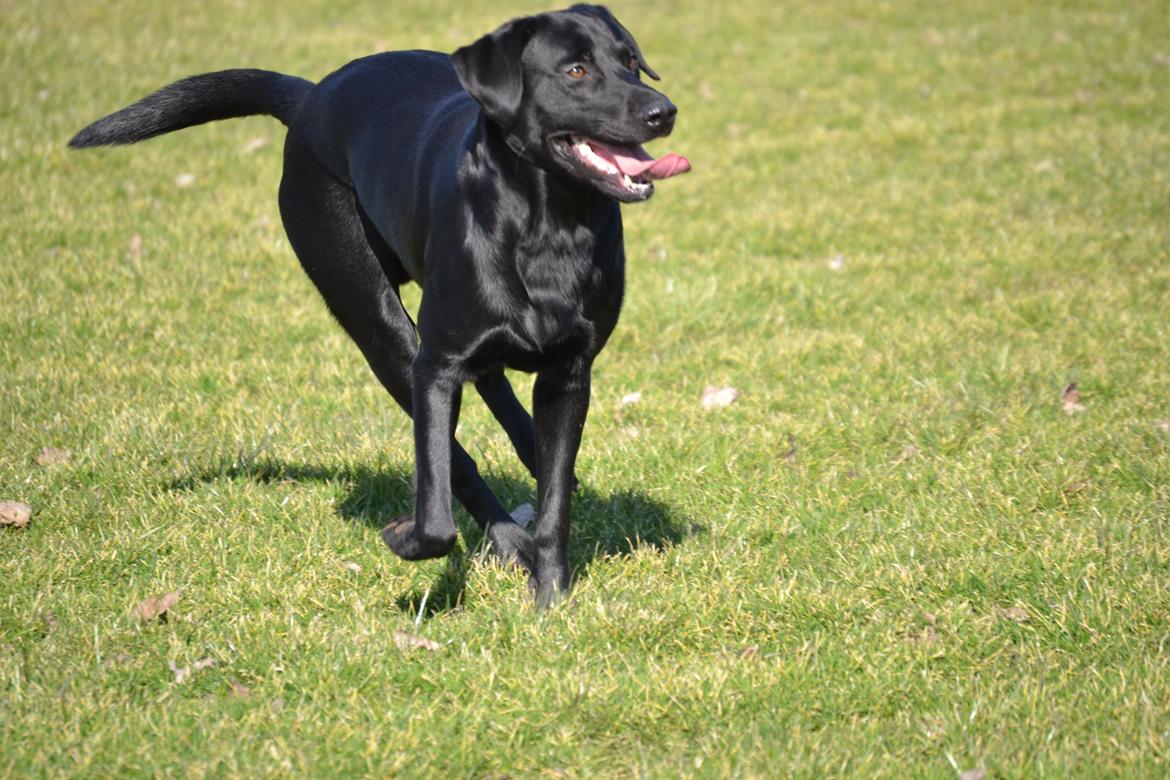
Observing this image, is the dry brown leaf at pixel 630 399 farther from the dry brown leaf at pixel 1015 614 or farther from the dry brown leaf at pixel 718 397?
the dry brown leaf at pixel 1015 614

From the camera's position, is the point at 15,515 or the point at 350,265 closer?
the point at 15,515

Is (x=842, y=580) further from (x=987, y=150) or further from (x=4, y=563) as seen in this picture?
(x=987, y=150)

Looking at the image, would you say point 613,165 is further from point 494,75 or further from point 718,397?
point 718,397

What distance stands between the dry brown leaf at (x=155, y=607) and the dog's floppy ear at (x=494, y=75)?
5.51ft

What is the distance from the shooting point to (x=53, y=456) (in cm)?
500

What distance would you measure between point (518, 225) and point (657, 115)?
50cm

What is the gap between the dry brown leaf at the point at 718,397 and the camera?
577 centimetres

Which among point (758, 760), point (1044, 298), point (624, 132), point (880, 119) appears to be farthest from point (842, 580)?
point (880, 119)

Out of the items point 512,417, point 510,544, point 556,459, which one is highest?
point 556,459

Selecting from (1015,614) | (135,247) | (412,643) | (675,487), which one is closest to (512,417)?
(675,487)

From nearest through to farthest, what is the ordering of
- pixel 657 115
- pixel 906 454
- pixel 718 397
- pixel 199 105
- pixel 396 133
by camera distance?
pixel 657 115, pixel 396 133, pixel 199 105, pixel 906 454, pixel 718 397

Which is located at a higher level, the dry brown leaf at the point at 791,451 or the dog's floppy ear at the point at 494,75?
the dog's floppy ear at the point at 494,75

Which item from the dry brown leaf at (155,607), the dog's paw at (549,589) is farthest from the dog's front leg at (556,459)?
the dry brown leaf at (155,607)

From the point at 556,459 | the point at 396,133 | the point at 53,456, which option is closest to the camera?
the point at 556,459
